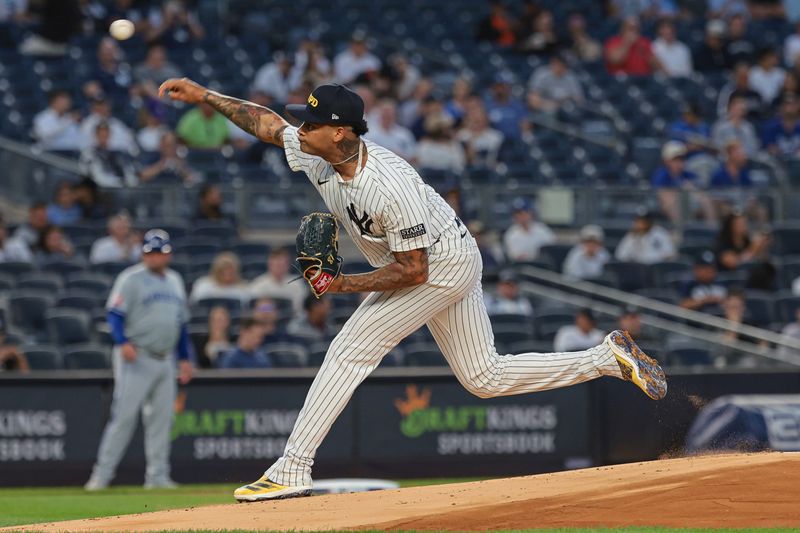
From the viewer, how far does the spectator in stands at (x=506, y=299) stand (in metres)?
14.5

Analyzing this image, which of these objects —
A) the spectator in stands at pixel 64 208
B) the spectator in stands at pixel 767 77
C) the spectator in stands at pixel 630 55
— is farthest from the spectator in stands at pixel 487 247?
the spectator in stands at pixel 767 77

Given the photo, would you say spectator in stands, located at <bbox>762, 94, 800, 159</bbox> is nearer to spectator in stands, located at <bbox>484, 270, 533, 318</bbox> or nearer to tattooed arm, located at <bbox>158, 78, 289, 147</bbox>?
spectator in stands, located at <bbox>484, 270, 533, 318</bbox>

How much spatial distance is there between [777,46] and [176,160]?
416 inches

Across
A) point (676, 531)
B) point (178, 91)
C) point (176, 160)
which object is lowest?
point (676, 531)

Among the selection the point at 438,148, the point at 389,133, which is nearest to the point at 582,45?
the point at 438,148

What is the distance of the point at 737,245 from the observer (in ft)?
52.5

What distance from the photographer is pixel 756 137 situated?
1912cm

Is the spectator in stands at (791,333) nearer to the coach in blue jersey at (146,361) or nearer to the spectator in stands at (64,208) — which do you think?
the coach in blue jersey at (146,361)

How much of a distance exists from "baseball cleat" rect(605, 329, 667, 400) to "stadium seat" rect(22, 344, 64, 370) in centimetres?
683

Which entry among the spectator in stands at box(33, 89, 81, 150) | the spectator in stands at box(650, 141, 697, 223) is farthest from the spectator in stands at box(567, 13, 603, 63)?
the spectator in stands at box(33, 89, 81, 150)

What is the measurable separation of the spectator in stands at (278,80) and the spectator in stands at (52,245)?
3931 millimetres

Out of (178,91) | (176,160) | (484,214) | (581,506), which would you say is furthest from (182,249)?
(581,506)

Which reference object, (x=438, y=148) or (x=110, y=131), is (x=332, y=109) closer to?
(x=110, y=131)

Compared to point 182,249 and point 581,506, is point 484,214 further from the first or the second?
point 581,506
